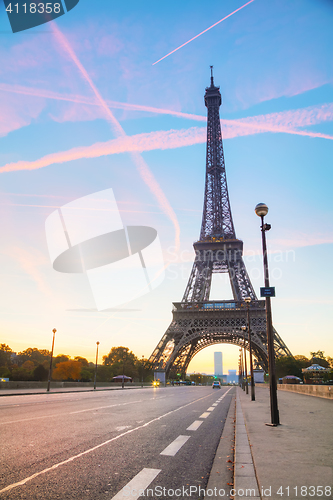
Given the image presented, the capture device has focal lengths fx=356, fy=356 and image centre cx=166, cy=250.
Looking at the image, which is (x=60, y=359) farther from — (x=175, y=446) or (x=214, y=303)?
(x=175, y=446)

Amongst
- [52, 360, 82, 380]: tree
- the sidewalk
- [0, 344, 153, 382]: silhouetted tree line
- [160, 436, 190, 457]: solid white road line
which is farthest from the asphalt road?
[52, 360, 82, 380]: tree

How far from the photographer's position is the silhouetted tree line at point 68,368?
6299 centimetres

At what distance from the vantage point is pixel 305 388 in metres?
30.6

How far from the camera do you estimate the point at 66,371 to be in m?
98.2

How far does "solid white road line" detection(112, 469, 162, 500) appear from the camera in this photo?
4.50m

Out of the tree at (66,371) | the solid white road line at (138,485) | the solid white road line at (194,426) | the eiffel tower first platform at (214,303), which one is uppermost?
the eiffel tower first platform at (214,303)

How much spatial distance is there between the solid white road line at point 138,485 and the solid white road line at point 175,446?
133 cm

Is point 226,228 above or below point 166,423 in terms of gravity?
above

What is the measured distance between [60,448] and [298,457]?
4399 millimetres

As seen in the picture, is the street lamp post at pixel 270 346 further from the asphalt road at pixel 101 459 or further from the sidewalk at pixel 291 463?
the asphalt road at pixel 101 459

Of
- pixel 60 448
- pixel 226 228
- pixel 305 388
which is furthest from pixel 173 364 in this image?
pixel 60 448

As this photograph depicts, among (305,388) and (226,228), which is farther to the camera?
(226,228)

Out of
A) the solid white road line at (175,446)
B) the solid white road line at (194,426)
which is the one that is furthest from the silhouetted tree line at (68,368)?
the solid white road line at (175,446)

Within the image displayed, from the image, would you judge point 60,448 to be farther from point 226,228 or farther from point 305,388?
point 226,228
